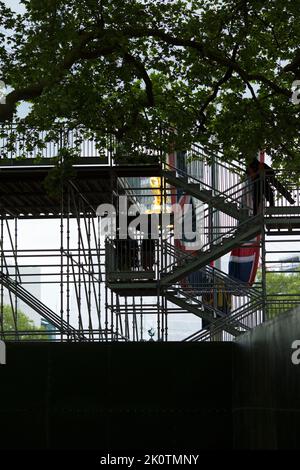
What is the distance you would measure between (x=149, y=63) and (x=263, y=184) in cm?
386

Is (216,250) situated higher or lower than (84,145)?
lower

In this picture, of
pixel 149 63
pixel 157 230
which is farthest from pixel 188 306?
pixel 149 63

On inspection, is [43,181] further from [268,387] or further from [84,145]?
[268,387]

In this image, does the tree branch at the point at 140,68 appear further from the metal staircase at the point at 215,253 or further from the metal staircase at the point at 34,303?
the metal staircase at the point at 34,303

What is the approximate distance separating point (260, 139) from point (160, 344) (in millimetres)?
5672

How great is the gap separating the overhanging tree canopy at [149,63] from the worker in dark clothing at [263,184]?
1.69 ft

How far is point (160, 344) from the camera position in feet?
77.9

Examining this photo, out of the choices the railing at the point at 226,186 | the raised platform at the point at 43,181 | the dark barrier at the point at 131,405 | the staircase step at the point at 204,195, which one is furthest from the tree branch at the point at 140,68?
the dark barrier at the point at 131,405

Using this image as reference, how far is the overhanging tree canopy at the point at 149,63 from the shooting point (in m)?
24.6

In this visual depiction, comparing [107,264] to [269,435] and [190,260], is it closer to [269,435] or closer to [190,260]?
[190,260]

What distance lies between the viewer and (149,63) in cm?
2683

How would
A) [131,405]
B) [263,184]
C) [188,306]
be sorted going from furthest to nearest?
1. [188,306]
2. [263,184]
3. [131,405]
